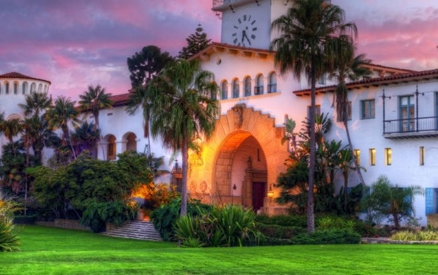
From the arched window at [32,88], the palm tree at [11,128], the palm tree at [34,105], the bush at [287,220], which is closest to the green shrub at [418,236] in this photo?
the bush at [287,220]

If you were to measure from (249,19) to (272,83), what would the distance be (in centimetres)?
888

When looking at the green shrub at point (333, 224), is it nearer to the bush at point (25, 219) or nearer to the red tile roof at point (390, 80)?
the red tile roof at point (390, 80)

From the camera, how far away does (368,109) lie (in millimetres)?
44594

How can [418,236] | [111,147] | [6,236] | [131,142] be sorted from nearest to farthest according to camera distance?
[6,236], [418,236], [131,142], [111,147]

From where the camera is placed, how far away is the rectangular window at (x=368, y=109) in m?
44.3

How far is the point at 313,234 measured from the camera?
1350 inches

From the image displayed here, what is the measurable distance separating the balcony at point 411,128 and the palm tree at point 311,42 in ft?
17.7

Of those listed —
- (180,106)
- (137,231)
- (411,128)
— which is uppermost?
(180,106)

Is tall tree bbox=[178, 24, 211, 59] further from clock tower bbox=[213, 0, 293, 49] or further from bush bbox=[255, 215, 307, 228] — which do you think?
bush bbox=[255, 215, 307, 228]

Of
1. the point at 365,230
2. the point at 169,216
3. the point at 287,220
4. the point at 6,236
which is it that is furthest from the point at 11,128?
the point at 6,236

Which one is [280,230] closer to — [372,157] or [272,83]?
[372,157]

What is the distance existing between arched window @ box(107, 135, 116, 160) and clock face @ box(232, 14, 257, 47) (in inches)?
602

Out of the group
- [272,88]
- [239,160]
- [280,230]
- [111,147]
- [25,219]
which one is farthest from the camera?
[111,147]

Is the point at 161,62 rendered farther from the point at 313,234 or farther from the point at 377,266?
the point at 377,266
